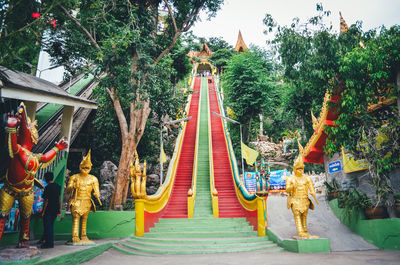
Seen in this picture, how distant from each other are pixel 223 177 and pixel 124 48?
714 centimetres

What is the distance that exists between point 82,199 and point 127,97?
4.00 metres

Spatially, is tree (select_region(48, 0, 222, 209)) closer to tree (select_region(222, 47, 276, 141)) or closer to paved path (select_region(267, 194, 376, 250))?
paved path (select_region(267, 194, 376, 250))

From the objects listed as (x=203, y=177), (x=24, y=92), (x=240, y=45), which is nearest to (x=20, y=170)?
(x=24, y=92)

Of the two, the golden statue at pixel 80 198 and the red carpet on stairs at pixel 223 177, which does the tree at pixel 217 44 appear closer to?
the red carpet on stairs at pixel 223 177

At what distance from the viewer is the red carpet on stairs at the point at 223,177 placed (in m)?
9.99

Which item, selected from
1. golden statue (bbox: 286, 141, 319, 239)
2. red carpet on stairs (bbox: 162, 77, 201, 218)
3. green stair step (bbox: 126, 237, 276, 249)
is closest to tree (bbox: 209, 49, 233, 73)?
red carpet on stairs (bbox: 162, 77, 201, 218)

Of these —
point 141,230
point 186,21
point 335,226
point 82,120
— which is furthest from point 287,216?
point 82,120

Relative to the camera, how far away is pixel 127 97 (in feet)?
29.0

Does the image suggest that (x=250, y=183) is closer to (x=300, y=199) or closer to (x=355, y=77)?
(x=300, y=199)

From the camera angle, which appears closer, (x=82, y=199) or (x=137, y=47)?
(x=82, y=199)

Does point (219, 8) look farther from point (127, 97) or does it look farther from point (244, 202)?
Answer: point (244, 202)

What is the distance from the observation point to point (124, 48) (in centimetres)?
950

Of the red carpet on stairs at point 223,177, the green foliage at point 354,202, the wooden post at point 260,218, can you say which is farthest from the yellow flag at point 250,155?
the green foliage at point 354,202

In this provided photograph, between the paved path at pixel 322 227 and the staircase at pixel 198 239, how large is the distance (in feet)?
2.35
